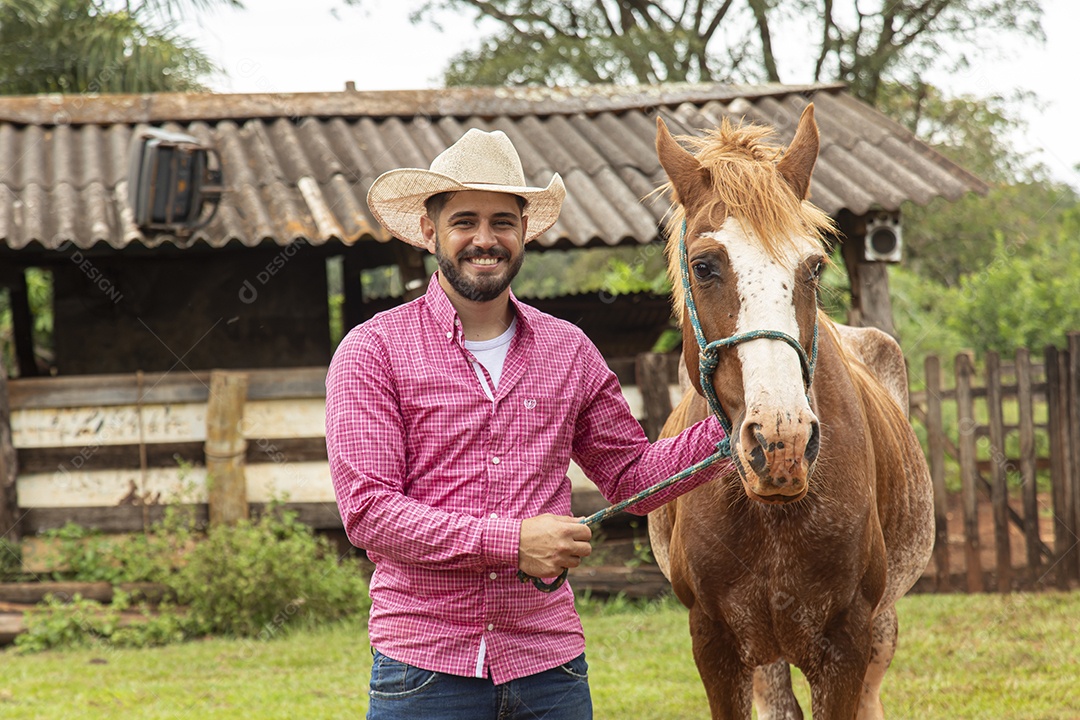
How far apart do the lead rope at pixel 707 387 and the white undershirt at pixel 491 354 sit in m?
0.41

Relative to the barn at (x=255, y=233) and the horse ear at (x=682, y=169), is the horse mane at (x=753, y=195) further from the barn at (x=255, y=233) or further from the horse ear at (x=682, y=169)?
the barn at (x=255, y=233)

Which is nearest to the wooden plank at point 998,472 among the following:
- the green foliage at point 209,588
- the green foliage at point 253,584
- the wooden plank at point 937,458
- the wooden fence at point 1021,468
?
the wooden fence at point 1021,468

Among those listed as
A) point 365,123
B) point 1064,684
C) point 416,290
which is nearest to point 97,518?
point 416,290

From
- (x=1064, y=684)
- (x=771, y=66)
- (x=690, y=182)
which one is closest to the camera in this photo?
(x=690, y=182)

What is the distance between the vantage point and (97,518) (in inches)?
283

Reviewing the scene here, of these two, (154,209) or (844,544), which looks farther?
(154,209)

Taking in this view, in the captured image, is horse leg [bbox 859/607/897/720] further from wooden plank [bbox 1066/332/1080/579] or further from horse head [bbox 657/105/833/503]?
wooden plank [bbox 1066/332/1080/579]

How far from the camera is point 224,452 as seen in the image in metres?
7.15

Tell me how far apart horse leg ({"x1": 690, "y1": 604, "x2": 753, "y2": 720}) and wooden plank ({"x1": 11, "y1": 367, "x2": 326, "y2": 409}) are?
4.65 m

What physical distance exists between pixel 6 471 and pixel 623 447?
5.73 m

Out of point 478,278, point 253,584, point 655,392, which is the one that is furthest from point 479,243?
point 655,392

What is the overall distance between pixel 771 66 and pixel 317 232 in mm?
11932

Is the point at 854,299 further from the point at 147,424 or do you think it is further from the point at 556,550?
the point at 556,550

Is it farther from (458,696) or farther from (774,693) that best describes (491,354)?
(774,693)
